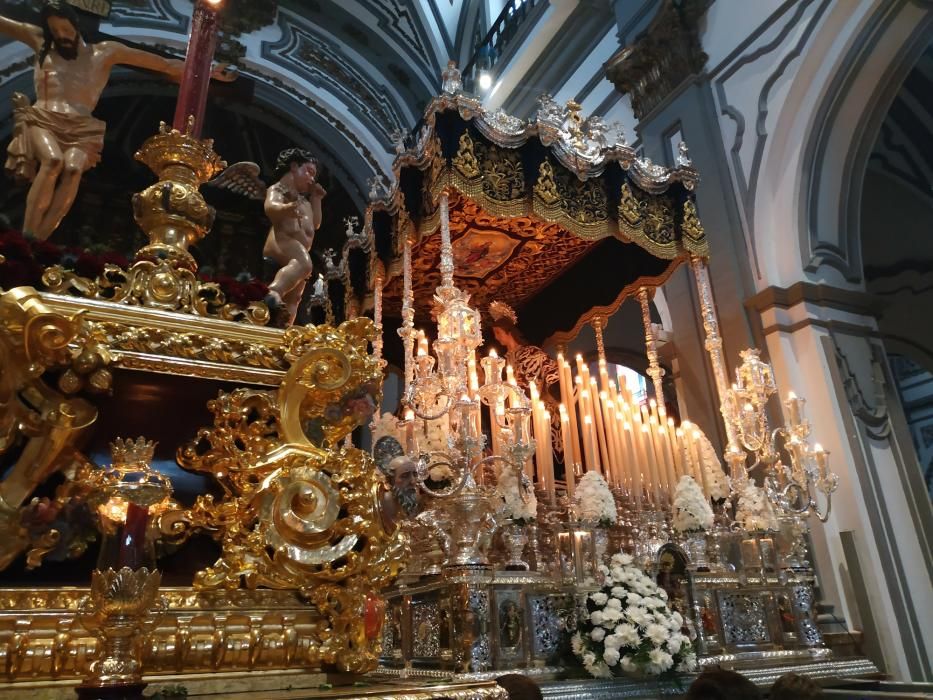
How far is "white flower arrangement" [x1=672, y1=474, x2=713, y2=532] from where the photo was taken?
392cm

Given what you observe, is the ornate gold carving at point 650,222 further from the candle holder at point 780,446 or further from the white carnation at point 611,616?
the white carnation at point 611,616

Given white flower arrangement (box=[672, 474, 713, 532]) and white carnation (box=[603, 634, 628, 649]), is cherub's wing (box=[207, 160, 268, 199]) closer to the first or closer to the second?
white carnation (box=[603, 634, 628, 649])

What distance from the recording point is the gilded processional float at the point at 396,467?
4.06 feet

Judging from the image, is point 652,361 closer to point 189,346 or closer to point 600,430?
point 600,430

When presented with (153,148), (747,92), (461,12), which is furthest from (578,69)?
(153,148)

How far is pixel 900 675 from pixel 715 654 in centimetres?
177

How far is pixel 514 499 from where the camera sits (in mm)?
3432

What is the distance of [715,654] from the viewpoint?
3389mm

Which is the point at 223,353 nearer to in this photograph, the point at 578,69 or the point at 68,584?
the point at 68,584

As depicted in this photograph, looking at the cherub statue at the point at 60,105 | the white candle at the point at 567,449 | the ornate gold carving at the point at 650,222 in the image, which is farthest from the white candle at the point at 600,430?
the cherub statue at the point at 60,105

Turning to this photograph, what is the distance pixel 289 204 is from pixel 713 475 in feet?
10.5

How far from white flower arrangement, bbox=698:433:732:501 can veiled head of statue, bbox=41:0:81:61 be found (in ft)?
13.9

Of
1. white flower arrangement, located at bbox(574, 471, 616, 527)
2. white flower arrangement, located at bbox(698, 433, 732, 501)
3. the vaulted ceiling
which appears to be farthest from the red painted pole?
the vaulted ceiling

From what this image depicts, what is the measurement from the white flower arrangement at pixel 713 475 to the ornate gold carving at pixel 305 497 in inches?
143
